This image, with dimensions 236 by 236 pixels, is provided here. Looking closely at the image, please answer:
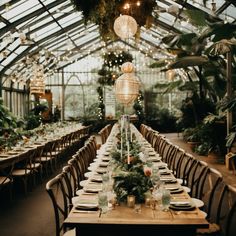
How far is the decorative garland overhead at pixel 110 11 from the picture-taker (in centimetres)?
534

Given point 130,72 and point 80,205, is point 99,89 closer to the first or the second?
point 130,72

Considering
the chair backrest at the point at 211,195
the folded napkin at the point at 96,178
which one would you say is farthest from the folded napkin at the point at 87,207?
the chair backrest at the point at 211,195

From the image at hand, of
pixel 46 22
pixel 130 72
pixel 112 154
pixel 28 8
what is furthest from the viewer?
pixel 46 22

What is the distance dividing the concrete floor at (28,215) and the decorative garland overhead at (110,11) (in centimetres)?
288

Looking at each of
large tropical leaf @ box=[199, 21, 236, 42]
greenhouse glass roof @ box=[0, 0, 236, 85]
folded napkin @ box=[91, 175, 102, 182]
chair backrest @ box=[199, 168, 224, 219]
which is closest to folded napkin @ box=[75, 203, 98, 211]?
folded napkin @ box=[91, 175, 102, 182]

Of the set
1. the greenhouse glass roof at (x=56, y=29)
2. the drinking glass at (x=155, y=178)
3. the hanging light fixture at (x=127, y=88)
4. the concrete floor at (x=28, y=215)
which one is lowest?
the concrete floor at (x=28, y=215)

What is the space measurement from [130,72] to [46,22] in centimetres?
729

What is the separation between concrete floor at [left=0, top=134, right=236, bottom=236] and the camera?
4.34 metres

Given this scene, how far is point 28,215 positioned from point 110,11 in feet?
10.6

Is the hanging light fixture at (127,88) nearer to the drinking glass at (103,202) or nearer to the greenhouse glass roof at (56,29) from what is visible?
the greenhouse glass roof at (56,29)

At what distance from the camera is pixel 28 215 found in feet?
16.4

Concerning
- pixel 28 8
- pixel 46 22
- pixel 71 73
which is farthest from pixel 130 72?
pixel 71 73

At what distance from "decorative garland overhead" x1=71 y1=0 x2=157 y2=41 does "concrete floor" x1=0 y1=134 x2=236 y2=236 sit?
288 centimetres

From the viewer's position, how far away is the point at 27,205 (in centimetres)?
554
